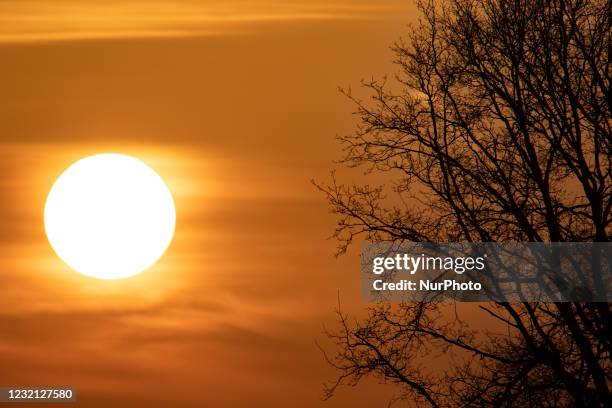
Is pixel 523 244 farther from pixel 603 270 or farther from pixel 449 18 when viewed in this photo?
pixel 449 18

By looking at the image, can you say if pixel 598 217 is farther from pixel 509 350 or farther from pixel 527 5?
pixel 527 5

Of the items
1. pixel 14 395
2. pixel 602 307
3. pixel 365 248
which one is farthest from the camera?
pixel 14 395

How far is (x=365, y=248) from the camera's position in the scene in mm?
13422

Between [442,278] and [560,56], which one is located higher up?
[560,56]

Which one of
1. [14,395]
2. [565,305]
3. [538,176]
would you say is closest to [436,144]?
[538,176]

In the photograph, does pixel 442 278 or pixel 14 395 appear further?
pixel 14 395

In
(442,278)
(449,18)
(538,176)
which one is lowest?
(442,278)

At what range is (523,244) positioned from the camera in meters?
12.9

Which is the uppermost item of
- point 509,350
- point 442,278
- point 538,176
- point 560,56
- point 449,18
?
point 449,18

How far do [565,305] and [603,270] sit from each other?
559 mm

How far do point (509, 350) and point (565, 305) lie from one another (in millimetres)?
821

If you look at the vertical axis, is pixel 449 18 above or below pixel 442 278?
above

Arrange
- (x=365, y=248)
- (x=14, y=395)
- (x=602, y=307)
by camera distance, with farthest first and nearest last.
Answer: (x=14, y=395) < (x=365, y=248) < (x=602, y=307)

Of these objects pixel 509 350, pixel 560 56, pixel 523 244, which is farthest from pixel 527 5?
pixel 509 350
